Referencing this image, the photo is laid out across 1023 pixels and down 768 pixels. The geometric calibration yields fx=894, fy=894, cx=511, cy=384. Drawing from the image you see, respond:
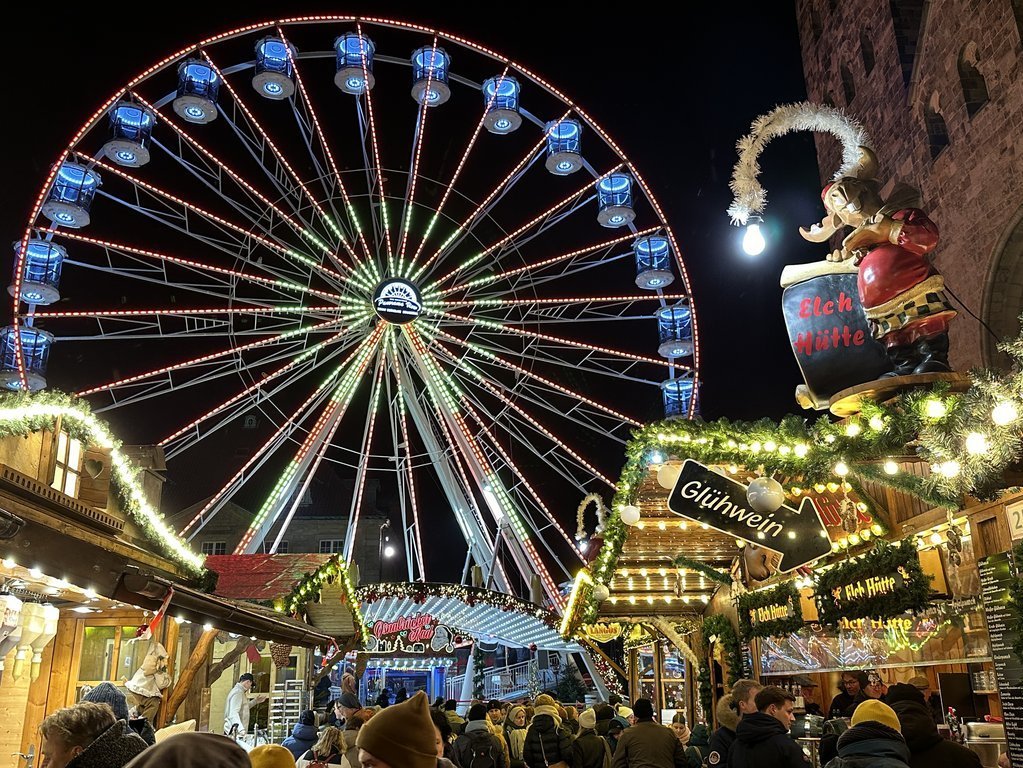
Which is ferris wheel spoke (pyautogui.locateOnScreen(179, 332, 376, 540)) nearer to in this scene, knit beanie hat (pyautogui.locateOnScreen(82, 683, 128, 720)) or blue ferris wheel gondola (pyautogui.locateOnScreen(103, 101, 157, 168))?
blue ferris wheel gondola (pyautogui.locateOnScreen(103, 101, 157, 168))

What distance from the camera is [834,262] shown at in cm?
746

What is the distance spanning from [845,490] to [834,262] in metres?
1.91

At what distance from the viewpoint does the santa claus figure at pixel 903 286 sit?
6.54 metres

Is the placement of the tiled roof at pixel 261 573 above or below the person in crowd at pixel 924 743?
above

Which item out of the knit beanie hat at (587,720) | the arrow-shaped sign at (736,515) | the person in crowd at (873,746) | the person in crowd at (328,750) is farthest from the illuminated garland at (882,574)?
the person in crowd at (328,750)

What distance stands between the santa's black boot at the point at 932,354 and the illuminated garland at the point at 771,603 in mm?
3730

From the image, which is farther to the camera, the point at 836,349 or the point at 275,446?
the point at 275,446

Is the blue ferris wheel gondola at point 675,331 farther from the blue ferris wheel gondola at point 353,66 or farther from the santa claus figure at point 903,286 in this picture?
the santa claus figure at point 903,286

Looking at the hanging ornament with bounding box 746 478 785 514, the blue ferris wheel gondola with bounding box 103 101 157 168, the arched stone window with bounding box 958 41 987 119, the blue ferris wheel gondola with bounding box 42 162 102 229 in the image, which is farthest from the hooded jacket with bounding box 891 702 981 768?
the blue ferris wheel gondola with bounding box 103 101 157 168

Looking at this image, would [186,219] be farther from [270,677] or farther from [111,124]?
[270,677]

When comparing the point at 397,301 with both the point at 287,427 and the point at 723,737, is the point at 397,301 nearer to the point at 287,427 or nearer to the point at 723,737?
the point at 287,427

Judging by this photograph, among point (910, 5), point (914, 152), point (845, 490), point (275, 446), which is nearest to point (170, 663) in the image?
point (845, 490)

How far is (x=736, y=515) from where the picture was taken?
7.16 metres

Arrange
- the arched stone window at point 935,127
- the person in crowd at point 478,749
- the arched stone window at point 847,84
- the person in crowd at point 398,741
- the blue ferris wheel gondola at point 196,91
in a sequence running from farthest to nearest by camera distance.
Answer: the arched stone window at point 847,84, the blue ferris wheel gondola at point 196,91, the arched stone window at point 935,127, the person in crowd at point 478,749, the person in crowd at point 398,741
